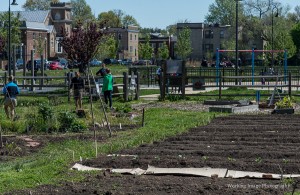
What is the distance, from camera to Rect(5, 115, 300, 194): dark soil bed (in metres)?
11.7

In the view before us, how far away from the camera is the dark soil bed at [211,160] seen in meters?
11.7

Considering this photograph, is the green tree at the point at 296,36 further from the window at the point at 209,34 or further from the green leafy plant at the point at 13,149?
the green leafy plant at the point at 13,149

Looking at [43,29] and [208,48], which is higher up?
[43,29]

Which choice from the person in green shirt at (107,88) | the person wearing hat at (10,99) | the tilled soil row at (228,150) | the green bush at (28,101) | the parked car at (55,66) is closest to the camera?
the tilled soil row at (228,150)

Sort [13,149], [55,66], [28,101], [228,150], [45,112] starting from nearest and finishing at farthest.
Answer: [228,150], [13,149], [45,112], [28,101], [55,66]

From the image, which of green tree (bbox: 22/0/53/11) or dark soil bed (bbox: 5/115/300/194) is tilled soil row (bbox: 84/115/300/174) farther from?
green tree (bbox: 22/0/53/11)

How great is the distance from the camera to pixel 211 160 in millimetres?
14719

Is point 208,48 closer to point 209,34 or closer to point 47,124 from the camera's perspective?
point 209,34

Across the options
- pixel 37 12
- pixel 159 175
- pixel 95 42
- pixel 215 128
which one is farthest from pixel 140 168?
pixel 37 12

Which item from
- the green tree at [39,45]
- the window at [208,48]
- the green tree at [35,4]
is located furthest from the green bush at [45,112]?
the green tree at [35,4]

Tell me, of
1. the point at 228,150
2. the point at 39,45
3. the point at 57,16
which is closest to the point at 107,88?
the point at 228,150

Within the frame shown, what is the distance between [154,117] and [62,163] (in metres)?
11.2

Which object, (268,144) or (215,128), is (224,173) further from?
(215,128)

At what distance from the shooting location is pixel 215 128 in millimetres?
21219
